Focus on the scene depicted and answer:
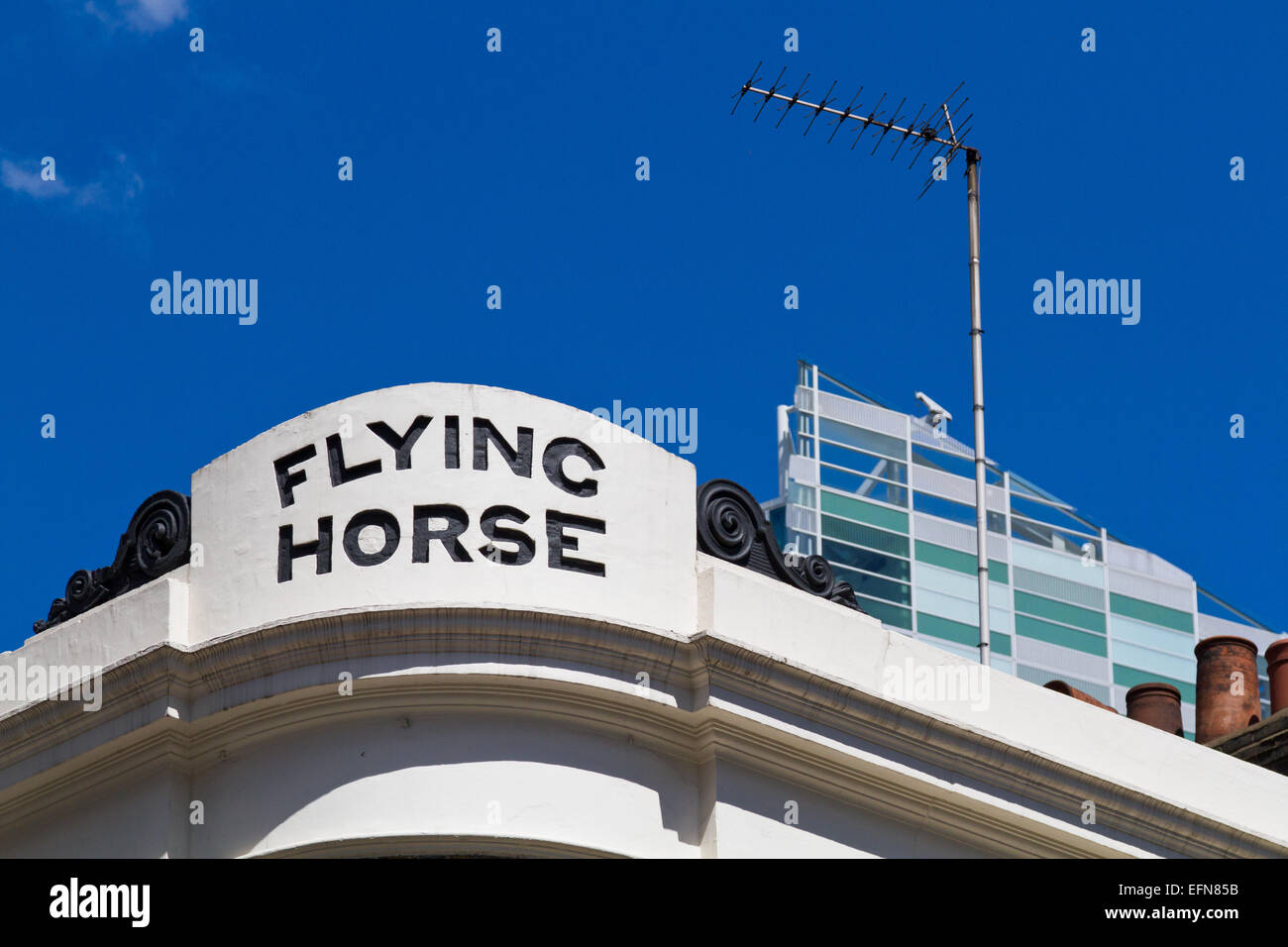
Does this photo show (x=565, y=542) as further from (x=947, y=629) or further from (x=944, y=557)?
(x=944, y=557)

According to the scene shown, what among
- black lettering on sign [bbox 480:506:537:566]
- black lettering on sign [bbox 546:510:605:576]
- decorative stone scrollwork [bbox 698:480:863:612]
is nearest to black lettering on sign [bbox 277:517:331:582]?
black lettering on sign [bbox 480:506:537:566]

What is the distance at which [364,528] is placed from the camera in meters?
19.8

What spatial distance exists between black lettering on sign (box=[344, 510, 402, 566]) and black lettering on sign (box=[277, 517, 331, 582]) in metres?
0.19

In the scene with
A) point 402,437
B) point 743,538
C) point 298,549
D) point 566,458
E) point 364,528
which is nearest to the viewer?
point 364,528

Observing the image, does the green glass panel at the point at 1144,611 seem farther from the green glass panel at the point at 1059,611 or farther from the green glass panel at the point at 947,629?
the green glass panel at the point at 947,629

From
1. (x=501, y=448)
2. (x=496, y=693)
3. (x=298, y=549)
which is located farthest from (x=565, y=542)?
(x=298, y=549)

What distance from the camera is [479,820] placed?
738 inches

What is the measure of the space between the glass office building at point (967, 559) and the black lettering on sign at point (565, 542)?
73490mm

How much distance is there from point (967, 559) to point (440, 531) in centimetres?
7981

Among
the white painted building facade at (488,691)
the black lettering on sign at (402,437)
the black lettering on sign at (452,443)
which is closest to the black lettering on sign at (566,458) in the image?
the white painted building facade at (488,691)

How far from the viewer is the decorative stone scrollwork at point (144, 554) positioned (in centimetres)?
2069

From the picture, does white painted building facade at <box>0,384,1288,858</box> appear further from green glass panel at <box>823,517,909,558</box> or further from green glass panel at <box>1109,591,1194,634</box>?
green glass panel at <box>1109,591,1194,634</box>
